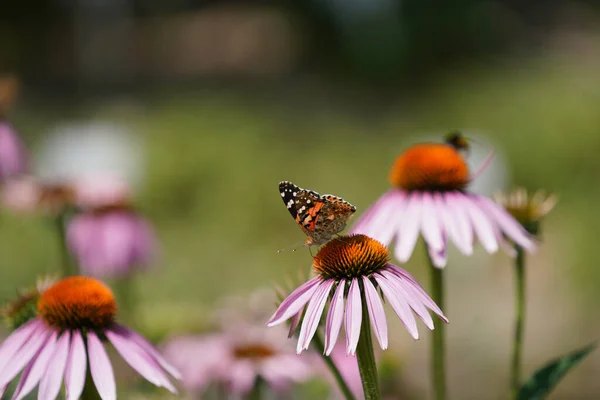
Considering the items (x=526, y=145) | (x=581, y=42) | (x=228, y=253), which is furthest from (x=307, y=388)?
(x=581, y=42)

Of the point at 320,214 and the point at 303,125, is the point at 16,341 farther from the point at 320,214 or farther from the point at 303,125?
the point at 303,125

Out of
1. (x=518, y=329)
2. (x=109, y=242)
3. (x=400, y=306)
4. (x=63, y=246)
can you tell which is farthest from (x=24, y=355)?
(x=109, y=242)

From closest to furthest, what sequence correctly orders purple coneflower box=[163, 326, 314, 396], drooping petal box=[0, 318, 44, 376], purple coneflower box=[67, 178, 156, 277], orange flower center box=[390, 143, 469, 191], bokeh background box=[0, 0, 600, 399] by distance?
drooping petal box=[0, 318, 44, 376] → orange flower center box=[390, 143, 469, 191] → purple coneflower box=[163, 326, 314, 396] → purple coneflower box=[67, 178, 156, 277] → bokeh background box=[0, 0, 600, 399]

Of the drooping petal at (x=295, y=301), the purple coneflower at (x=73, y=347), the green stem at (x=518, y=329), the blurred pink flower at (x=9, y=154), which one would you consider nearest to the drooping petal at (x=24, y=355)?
the purple coneflower at (x=73, y=347)

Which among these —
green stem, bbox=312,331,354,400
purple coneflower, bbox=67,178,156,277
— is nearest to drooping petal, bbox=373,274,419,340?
green stem, bbox=312,331,354,400

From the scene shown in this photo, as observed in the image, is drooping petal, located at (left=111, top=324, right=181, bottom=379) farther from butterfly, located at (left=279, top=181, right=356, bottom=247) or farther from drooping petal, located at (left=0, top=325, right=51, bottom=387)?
butterfly, located at (left=279, top=181, right=356, bottom=247)

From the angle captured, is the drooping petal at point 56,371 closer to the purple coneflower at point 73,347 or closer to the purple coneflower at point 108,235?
the purple coneflower at point 73,347
